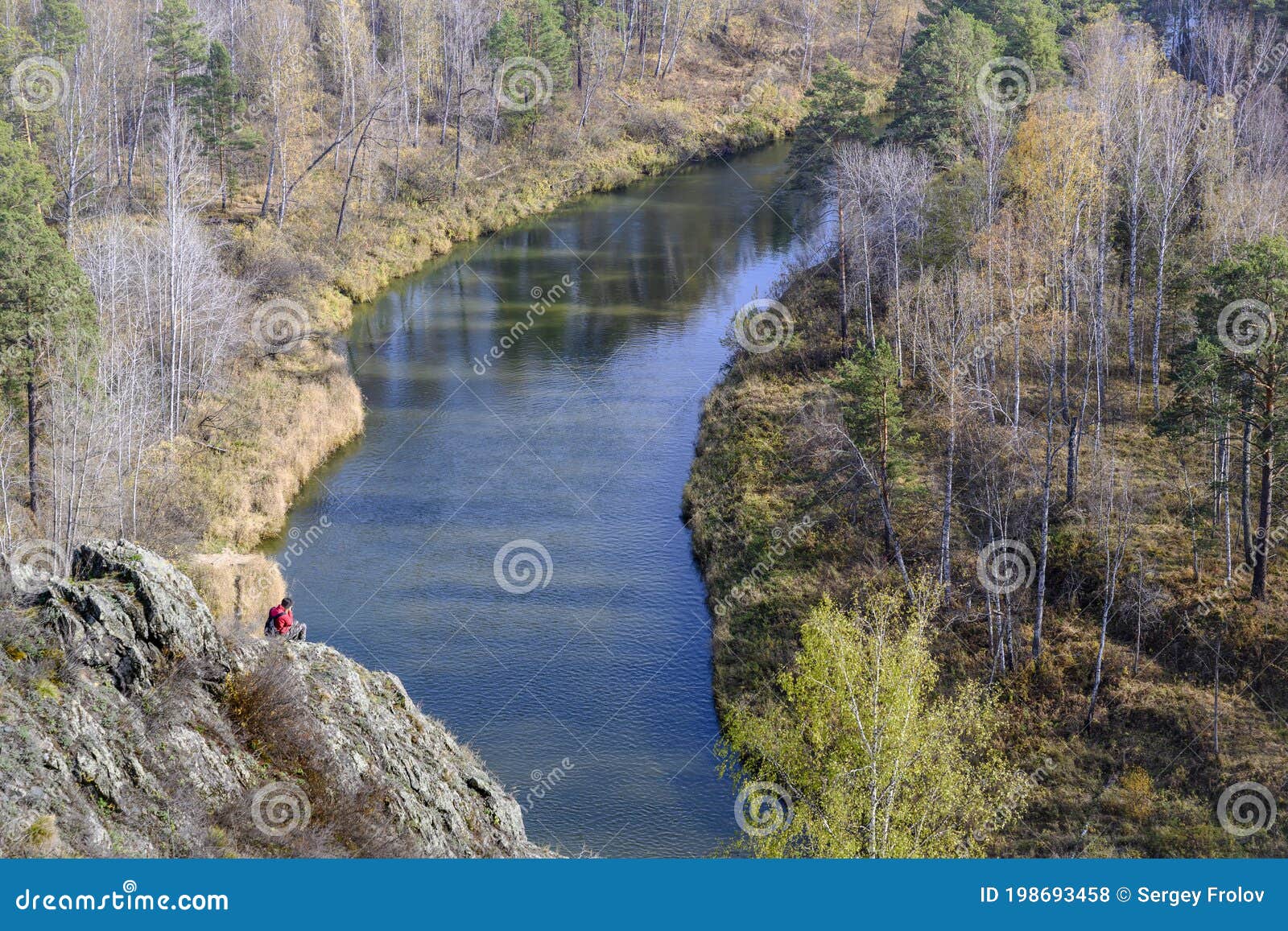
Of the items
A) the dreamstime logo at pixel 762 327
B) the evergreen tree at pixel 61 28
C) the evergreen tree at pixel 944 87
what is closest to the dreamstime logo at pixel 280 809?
the dreamstime logo at pixel 762 327

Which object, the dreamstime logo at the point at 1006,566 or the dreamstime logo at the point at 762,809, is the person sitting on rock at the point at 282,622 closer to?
the dreamstime logo at the point at 762,809

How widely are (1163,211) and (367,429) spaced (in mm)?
27852

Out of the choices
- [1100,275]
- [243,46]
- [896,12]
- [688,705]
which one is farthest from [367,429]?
[896,12]

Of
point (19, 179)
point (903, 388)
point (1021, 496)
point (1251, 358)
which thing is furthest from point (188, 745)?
point (19, 179)

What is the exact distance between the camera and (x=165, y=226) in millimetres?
42719

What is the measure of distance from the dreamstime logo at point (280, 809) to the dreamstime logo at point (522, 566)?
54.4ft

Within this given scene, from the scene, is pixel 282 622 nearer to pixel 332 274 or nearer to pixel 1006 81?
pixel 332 274

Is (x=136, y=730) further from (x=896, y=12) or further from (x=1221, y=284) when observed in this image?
(x=896, y=12)

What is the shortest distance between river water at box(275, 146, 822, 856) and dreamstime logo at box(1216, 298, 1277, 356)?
14279 millimetres
